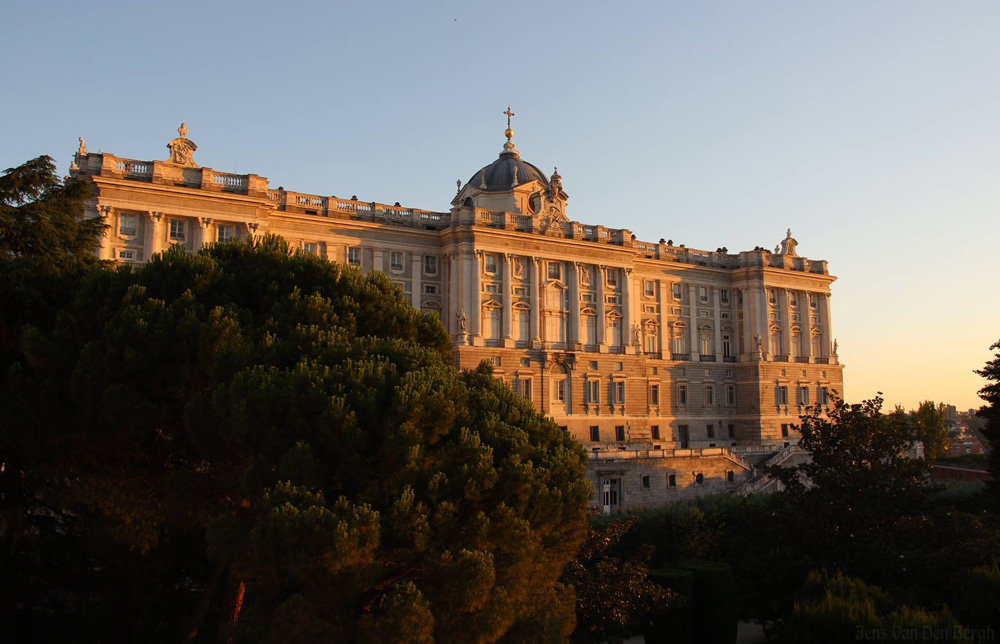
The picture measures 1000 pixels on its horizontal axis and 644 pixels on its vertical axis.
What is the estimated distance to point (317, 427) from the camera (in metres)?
16.3

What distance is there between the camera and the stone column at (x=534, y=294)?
5498 cm

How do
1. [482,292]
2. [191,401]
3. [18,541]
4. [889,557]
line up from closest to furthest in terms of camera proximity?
[191,401]
[18,541]
[889,557]
[482,292]

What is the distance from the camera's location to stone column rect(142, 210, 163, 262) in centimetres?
4384

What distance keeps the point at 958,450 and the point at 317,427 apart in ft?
467

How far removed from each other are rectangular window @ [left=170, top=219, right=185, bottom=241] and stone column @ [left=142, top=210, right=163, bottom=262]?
87 cm

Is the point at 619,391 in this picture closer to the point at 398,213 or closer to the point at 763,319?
the point at 763,319

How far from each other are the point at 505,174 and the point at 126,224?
25.8 meters

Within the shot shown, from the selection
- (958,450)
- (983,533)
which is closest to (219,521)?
(983,533)

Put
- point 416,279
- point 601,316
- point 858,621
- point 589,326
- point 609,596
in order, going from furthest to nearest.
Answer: point 601,316 → point 589,326 → point 416,279 → point 609,596 → point 858,621

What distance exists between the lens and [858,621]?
1745 centimetres

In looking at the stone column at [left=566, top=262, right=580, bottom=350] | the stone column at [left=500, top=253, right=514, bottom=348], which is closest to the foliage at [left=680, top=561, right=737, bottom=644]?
the stone column at [left=500, top=253, right=514, bottom=348]

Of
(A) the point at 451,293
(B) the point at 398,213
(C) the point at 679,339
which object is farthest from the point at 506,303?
(C) the point at 679,339

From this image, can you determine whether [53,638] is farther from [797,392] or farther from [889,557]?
[797,392]

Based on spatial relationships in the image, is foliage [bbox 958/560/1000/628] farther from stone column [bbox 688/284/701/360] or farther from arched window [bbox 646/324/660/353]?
stone column [bbox 688/284/701/360]
